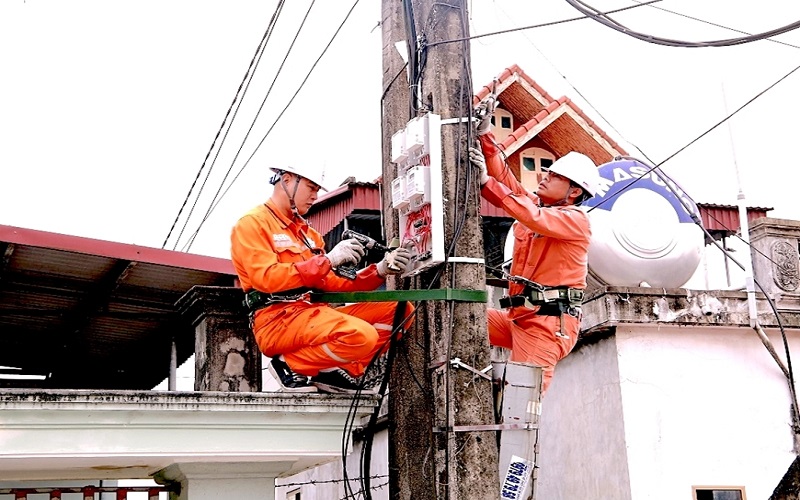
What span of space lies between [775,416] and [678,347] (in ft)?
3.96

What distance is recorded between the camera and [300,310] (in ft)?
19.5

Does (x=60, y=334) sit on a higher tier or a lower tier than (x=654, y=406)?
higher

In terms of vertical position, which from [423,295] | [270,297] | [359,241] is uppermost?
[359,241]

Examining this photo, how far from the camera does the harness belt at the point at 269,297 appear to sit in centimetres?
588

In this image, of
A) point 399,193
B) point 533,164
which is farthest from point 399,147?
point 533,164

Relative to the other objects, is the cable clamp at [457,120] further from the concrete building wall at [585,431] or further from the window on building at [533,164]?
the window on building at [533,164]

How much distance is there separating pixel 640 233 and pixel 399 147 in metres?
5.29

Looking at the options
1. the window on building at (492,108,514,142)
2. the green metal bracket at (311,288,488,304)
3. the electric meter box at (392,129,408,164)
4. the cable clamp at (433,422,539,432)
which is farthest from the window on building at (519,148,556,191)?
the cable clamp at (433,422,539,432)

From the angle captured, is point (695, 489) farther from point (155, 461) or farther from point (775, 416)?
point (155, 461)

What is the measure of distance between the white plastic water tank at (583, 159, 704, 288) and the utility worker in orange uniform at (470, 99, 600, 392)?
3.77m

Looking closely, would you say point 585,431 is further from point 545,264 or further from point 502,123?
point 502,123

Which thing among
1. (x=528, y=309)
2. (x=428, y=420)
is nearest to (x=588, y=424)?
(x=528, y=309)

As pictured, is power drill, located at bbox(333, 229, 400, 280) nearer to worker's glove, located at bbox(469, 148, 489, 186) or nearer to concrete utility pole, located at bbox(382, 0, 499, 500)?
concrete utility pole, located at bbox(382, 0, 499, 500)

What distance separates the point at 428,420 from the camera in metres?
5.11
